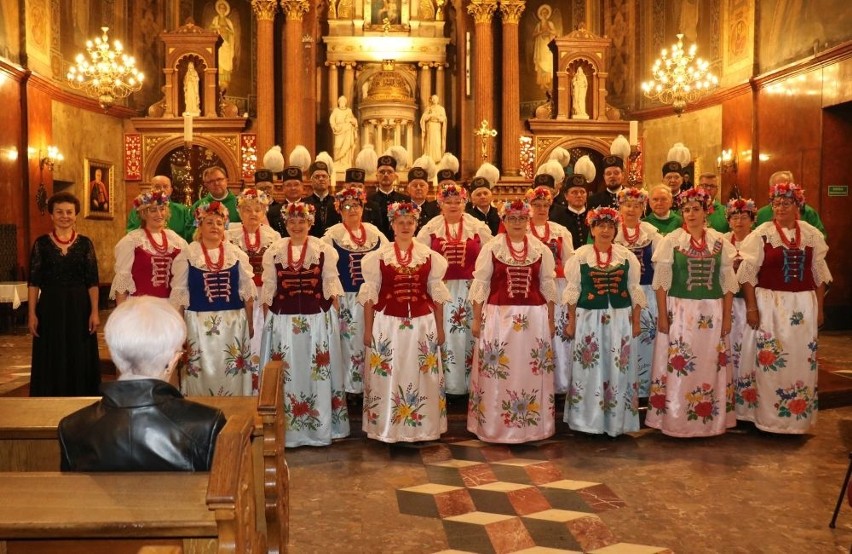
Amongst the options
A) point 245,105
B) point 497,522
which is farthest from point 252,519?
point 245,105

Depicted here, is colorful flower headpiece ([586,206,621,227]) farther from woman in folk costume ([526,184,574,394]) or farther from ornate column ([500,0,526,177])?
ornate column ([500,0,526,177])

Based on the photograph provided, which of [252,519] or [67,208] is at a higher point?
[67,208]

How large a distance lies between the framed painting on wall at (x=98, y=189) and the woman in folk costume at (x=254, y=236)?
9629 mm

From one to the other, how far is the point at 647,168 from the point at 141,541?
16.2 m

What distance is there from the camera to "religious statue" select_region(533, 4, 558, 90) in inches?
723

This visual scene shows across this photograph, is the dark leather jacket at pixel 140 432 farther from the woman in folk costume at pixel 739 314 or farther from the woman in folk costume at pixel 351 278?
the woman in folk costume at pixel 739 314

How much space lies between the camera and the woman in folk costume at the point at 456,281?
7.20 meters

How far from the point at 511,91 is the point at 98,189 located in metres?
8.21

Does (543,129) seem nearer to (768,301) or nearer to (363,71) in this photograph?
(363,71)

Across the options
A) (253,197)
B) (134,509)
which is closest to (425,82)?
(253,197)

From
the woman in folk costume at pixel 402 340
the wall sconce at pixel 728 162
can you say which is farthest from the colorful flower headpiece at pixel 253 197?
the wall sconce at pixel 728 162

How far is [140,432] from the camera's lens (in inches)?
93.3

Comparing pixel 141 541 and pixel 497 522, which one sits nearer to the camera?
pixel 141 541

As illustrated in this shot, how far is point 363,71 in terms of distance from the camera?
17547mm
